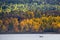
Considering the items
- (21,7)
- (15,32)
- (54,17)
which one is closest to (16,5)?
(21,7)

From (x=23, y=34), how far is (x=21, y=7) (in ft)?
1.22

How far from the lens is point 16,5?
8.65ft

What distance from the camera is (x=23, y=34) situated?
2.62 m

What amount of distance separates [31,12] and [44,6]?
20 centimetres

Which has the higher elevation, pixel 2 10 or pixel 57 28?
pixel 2 10

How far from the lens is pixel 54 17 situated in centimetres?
262

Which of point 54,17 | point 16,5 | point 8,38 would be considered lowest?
point 8,38

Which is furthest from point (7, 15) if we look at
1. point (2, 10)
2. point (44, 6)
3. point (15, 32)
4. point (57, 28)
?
point (57, 28)

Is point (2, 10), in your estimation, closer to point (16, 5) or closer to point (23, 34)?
point (16, 5)

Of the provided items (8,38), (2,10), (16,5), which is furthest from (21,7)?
(8,38)

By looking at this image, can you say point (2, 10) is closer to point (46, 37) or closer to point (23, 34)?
point (23, 34)

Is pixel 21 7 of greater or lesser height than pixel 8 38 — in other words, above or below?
above

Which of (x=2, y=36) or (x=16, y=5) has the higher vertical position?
(x=16, y=5)

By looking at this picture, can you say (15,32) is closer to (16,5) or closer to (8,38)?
(8,38)
